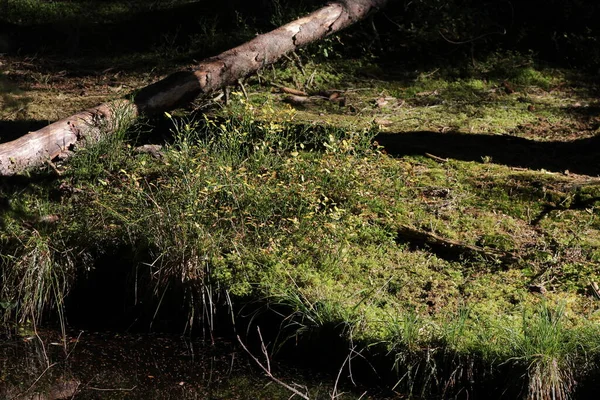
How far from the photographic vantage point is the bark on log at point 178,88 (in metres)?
7.69

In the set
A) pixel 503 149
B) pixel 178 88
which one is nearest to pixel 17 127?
pixel 178 88

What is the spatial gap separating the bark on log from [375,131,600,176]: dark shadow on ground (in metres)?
1.63

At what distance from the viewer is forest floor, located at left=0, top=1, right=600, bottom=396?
5.48 m

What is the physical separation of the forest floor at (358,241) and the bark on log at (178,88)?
0.19 metres

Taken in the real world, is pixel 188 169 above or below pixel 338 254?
above

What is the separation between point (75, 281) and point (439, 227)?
2829 millimetres

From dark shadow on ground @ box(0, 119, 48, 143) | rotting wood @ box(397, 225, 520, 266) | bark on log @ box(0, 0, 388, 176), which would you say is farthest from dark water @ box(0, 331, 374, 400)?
dark shadow on ground @ box(0, 119, 48, 143)

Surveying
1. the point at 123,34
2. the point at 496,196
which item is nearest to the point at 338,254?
the point at 496,196

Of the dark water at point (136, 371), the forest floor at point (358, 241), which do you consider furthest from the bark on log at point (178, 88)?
the dark water at point (136, 371)

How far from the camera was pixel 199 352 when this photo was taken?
19.8 feet

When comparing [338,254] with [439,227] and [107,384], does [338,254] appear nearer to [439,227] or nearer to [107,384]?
[439,227]

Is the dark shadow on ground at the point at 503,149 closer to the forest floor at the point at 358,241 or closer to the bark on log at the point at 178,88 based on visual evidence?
the forest floor at the point at 358,241

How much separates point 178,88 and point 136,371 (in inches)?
143

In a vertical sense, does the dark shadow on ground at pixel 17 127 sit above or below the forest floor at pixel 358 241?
above
